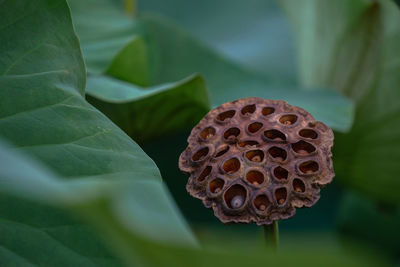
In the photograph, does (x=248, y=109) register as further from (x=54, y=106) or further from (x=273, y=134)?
(x=54, y=106)

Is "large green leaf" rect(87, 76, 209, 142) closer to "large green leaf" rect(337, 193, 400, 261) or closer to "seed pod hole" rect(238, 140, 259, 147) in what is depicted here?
"seed pod hole" rect(238, 140, 259, 147)

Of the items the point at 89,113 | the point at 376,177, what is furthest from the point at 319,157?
the point at 376,177

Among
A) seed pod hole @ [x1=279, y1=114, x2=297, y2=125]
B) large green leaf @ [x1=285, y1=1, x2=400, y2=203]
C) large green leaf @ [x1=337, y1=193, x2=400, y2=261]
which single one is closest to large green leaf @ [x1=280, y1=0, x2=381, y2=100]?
large green leaf @ [x1=285, y1=1, x2=400, y2=203]

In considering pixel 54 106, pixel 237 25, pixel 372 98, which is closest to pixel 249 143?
pixel 54 106

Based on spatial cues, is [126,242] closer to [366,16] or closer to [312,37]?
[366,16]

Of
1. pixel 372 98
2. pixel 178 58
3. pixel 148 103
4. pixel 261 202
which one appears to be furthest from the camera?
pixel 178 58

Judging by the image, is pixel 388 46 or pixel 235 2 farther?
pixel 235 2
